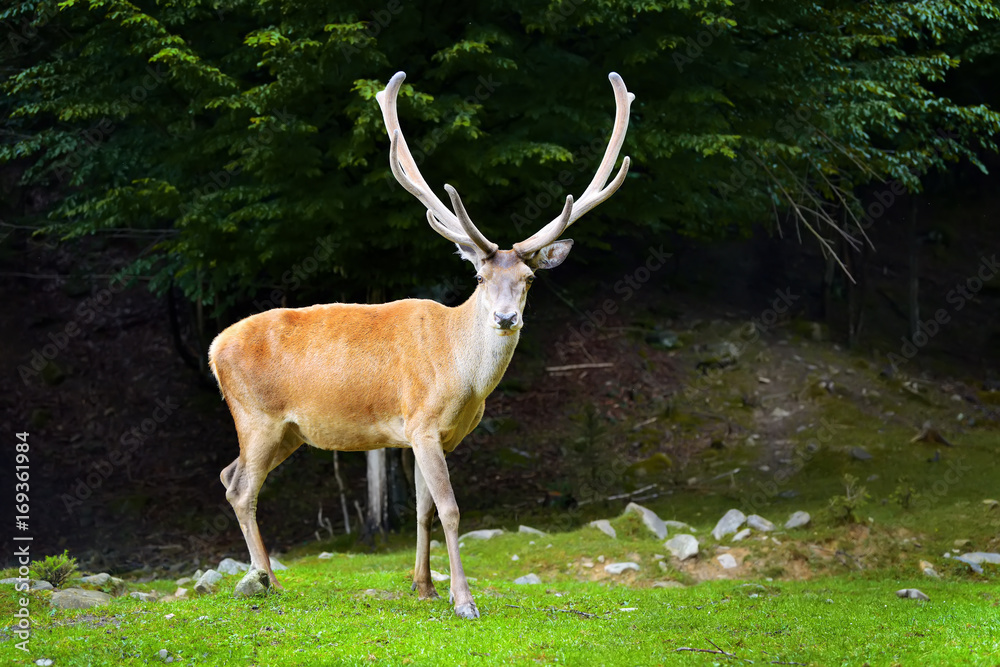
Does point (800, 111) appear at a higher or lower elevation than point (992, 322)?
higher

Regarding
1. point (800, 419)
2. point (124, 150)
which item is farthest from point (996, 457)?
point (124, 150)

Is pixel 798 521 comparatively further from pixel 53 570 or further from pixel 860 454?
pixel 53 570

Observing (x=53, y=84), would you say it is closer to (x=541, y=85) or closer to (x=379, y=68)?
(x=379, y=68)

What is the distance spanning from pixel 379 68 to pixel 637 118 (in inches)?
124

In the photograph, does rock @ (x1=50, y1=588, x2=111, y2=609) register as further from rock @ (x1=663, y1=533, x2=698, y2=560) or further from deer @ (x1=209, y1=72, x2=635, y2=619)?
rock @ (x1=663, y1=533, x2=698, y2=560)

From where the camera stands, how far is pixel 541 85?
1137cm

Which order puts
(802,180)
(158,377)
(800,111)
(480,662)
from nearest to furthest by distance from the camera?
1. (480,662)
2. (800,111)
3. (802,180)
4. (158,377)

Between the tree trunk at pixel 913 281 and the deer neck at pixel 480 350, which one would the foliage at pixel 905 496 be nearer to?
the deer neck at pixel 480 350

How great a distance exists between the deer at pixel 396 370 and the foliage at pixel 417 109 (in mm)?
2731

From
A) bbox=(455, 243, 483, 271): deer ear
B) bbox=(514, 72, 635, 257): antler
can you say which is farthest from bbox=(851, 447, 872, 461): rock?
bbox=(455, 243, 483, 271): deer ear

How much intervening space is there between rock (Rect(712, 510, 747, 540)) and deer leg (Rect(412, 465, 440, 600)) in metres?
4.01

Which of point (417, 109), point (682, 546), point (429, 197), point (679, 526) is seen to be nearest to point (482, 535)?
point (679, 526)

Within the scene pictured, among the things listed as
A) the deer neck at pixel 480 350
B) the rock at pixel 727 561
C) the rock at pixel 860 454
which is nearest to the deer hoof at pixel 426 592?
the deer neck at pixel 480 350

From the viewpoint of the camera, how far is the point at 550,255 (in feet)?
24.4
